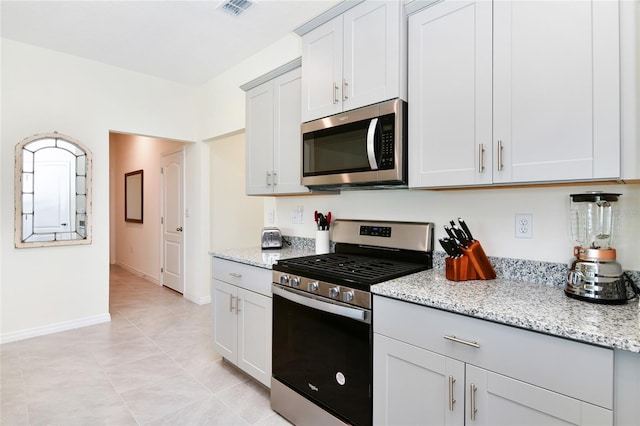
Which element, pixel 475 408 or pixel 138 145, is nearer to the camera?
pixel 475 408

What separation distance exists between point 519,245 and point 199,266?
147 inches

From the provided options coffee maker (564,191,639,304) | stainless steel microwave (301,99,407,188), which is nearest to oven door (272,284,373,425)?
stainless steel microwave (301,99,407,188)

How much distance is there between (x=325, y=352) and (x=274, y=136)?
5.29 feet

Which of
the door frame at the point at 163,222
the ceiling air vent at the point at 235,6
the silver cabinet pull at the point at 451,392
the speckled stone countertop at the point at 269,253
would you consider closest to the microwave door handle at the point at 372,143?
the speckled stone countertop at the point at 269,253

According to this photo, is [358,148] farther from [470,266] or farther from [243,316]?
[243,316]

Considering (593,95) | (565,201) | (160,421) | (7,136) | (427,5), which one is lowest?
(160,421)

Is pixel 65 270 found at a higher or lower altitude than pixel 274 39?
lower

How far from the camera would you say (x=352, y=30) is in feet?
6.41

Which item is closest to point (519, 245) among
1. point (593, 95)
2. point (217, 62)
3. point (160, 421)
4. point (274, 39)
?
point (593, 95)

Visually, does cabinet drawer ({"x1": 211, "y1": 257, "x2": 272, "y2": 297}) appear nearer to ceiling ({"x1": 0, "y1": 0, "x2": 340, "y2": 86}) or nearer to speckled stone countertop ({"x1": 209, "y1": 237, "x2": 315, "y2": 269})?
speckled stone countertop ({"x1": 209, "y1": 237, "x2": 315, "y2": 269})

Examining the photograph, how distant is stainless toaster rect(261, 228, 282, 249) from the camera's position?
2752 millimetres

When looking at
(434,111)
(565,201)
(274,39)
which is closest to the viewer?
(565,201)

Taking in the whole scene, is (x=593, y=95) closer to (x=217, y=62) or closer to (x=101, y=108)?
(x=217, y=62)

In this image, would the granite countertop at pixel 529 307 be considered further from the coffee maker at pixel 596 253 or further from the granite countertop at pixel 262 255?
the granite countertop at pixel 262 255
